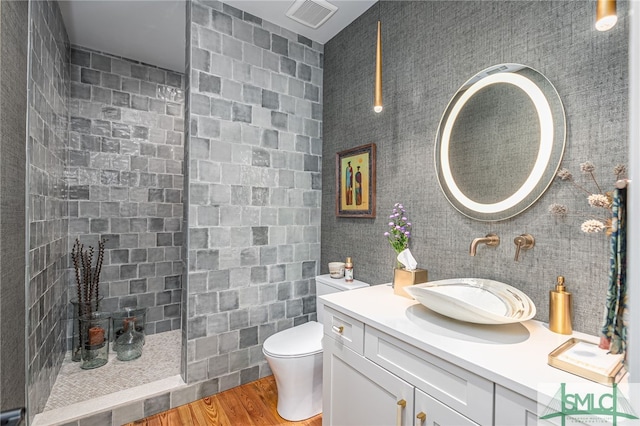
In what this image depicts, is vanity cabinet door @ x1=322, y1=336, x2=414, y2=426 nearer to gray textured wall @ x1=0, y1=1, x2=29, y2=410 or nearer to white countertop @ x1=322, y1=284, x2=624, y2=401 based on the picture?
white countertop @ x1=322, y1=284, x2=624, y2=401

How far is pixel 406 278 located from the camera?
1.66 m

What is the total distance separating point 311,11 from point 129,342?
122 inches

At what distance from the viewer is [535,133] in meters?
1.32

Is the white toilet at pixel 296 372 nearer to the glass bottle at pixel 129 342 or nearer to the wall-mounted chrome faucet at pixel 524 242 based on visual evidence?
the wall-mounted chrome faucet at pixel 524 242

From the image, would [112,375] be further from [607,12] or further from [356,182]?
[607,12]

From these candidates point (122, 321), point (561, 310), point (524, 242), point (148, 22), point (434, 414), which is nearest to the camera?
point (434, 414)

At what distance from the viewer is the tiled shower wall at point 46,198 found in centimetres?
161

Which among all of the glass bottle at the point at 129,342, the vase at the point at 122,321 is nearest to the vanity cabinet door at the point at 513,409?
the glass bottle at the point at 129,342

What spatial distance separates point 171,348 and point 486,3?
11.4 ft

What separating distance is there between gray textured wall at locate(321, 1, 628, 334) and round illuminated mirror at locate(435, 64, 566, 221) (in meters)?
0.05

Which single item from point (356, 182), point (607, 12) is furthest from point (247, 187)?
point (607, 12)

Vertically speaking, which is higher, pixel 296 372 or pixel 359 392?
pixel 359 392

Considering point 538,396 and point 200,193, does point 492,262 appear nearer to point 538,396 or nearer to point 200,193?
point 538,396

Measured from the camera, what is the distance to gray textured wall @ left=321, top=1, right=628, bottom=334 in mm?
1157
